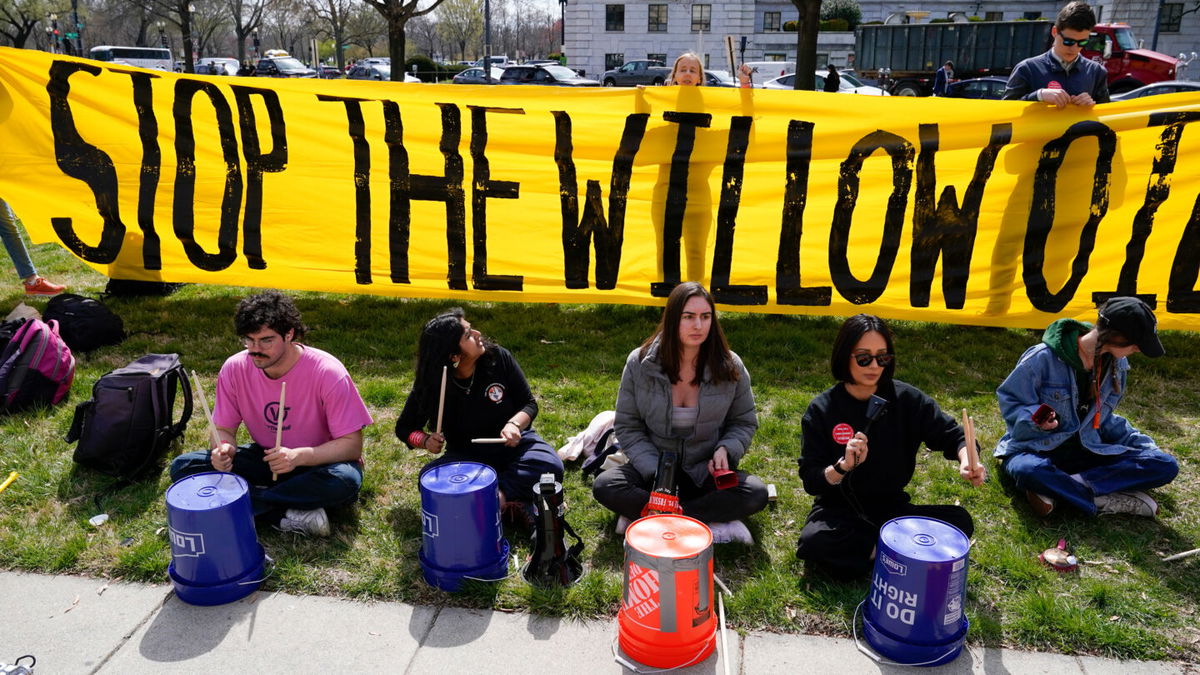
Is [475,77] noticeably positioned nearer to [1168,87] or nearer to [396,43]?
[396,43]

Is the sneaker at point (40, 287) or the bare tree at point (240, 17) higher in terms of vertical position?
the bare tree at point (240, 17)

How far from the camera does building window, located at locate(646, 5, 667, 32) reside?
4903 centimetres

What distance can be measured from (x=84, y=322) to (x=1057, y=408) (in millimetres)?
6357

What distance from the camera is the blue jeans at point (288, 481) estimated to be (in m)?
4.21

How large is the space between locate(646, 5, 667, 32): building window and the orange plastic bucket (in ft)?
162

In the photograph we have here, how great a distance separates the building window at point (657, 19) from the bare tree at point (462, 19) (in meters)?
22.9

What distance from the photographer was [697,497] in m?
4.25

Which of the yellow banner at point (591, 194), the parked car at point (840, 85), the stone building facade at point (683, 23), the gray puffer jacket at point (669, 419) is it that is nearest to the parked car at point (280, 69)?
the stone building facade at point (683, 23)

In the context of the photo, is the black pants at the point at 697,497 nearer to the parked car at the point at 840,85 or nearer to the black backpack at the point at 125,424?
the black backpack at the point at 125,424

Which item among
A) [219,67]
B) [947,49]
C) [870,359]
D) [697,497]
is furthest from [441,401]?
[219,67]

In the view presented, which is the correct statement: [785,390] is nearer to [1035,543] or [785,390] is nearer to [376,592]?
[1035,543]

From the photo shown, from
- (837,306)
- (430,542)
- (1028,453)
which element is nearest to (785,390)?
(837,306)

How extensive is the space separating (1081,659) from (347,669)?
2.78m

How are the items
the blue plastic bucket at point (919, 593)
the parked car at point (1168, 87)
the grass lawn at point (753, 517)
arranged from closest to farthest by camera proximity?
the blue plastic bucket at point (919, 593) < the grass lawn at point (753, 517) < the parked car at point (1168, 87)
